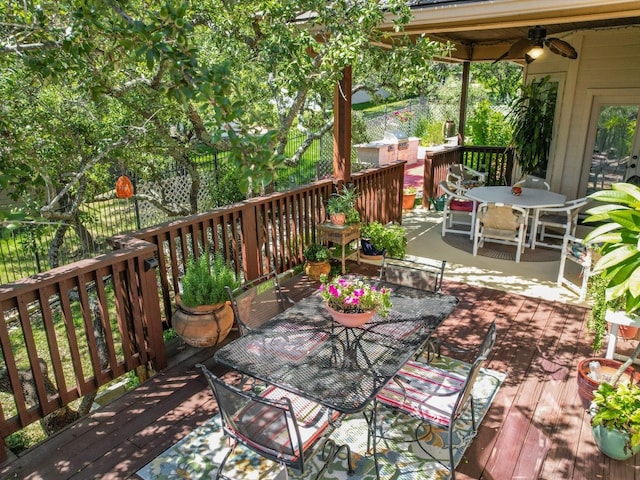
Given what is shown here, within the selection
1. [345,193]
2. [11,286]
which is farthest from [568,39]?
[11,286]

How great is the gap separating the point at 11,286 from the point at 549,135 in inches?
293

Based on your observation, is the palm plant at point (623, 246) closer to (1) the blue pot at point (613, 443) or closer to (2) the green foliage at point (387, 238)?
(1) the blue pot at point (613, 443)

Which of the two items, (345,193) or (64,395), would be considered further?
(345,193)

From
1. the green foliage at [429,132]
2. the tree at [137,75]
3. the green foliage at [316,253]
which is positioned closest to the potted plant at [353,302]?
the tree at [137,75]

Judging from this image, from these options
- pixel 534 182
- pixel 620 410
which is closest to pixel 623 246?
pixel 620 410

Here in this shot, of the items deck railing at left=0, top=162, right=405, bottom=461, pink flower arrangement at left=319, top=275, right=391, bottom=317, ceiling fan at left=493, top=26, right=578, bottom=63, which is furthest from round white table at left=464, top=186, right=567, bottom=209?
pink flower arrangement at left=319, top=275, right=391, bottom=317

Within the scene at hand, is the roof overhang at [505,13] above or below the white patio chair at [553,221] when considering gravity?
above

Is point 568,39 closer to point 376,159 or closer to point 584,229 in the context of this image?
point 584,229

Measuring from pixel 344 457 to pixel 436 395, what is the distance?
64 cm

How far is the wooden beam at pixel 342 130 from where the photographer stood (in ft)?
18.3

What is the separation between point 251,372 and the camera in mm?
2494

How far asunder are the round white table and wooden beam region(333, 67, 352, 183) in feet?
5.97

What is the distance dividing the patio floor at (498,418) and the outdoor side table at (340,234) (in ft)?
4.87

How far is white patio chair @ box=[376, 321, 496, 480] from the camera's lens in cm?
238
